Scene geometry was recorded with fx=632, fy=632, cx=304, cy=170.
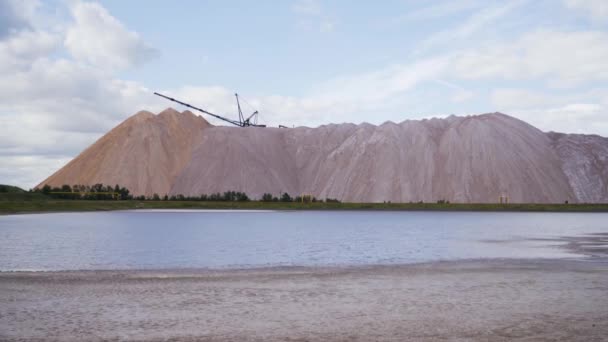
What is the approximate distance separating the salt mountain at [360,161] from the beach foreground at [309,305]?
87.0m

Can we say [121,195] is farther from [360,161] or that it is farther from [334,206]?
[360,161]

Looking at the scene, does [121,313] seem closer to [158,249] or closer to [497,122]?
[158,249]

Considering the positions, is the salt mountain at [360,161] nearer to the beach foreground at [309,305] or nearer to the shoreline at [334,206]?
the shoreline at [334,206]

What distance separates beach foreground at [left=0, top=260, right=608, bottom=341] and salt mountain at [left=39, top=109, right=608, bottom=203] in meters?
87.0

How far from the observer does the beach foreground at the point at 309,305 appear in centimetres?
1027

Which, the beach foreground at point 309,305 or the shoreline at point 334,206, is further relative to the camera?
the shoreline at point 334,206

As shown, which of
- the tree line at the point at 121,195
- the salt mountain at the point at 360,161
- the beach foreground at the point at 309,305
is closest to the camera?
the beach foreground at the point at 309,305

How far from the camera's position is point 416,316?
1168 centimetres

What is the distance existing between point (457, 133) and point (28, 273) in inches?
4030

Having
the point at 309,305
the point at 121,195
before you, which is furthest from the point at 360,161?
the point at 309,305

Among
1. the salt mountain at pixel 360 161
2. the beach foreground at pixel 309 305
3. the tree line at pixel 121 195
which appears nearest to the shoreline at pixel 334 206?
the tree line at pixel 121 195

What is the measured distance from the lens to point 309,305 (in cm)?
1296

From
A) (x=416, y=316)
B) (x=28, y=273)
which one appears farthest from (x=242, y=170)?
(x=416, y=316)

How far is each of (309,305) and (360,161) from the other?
330 ft
